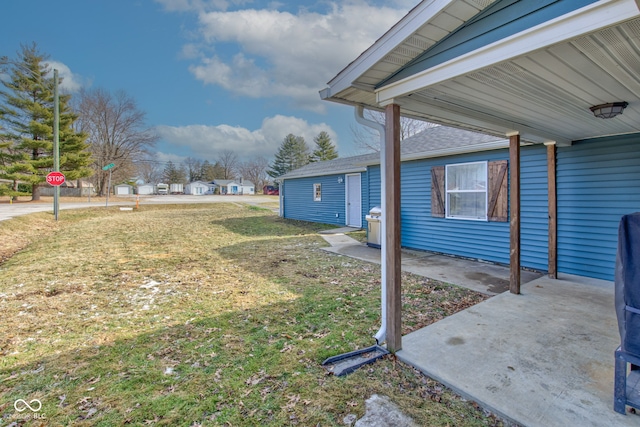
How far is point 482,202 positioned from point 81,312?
688 cm

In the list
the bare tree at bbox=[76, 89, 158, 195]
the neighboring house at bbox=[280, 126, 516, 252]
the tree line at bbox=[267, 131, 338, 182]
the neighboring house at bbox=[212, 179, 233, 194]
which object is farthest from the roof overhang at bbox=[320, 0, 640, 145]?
the neighboring house at bbox=[212, 179, 233, 194]

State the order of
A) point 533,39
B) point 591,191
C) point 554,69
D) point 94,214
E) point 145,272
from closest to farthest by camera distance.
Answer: point 533,39, point 554,69, point 591,191, point 145,272, point 94,214

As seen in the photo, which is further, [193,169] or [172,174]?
[193,169]

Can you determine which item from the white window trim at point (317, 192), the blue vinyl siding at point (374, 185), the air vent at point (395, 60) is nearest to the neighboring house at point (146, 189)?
the white window trim at point (317, 192)

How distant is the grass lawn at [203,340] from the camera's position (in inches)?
80.0

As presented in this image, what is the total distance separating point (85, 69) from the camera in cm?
2841

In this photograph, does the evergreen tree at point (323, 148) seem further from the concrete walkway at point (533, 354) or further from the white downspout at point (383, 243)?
the white downspout at point (383, 243)

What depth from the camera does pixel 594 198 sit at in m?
4.78

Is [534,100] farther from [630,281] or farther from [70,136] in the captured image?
[70,136]

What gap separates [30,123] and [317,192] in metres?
20.7

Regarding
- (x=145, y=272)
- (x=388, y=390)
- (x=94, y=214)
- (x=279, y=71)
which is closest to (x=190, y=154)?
(x=279, y=71)

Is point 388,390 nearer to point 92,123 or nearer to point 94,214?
point 94,214

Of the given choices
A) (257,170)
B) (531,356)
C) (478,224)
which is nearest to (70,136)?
(478,224)

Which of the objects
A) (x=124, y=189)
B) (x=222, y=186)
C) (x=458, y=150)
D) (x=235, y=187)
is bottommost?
(x=458, y=150)
